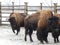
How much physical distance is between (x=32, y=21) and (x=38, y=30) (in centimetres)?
65

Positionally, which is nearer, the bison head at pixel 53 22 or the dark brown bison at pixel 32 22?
the bison head at pixel 53 22

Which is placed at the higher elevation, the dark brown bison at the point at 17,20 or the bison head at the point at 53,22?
the bison head at the point at 53,22

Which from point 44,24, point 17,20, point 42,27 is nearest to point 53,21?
point 44,24

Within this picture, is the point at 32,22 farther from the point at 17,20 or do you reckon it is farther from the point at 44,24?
the point at 17,20

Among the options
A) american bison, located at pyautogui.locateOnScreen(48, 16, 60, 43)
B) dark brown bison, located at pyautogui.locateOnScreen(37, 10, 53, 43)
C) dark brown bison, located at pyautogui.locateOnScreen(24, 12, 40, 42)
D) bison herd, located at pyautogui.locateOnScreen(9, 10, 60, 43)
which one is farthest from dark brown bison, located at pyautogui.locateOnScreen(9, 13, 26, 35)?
american bison, located at pyautogui.locateOnScreen(48, 16, 60, 43)

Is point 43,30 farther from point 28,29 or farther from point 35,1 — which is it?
point 35,1

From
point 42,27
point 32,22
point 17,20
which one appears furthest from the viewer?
point 17,20

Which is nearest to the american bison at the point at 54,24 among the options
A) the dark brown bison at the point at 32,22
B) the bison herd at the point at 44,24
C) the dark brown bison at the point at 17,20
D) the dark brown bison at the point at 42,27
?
the bison herd at the point at 44,24

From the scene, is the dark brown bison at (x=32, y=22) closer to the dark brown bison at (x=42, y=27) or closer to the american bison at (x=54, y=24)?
the dark brown bison at (x=42, y=27)

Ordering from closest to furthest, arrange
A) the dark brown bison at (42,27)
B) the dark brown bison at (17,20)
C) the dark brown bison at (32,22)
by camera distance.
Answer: the dark brown bison at (42,27) → the dark brown bison at (32,22) → the dark brown bison at (17,20)

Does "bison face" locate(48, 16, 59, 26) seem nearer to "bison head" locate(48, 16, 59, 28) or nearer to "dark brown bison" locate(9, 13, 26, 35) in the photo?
"bison head" locate(48, 16, 59, 28)

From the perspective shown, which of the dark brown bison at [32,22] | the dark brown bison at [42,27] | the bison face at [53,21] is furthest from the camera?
the dark brown bison at [32,22]

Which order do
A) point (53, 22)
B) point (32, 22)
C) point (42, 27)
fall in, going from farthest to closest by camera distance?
point (32, 22) → point (42, 27) → point (53, 22)

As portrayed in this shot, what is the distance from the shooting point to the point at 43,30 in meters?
10.5
